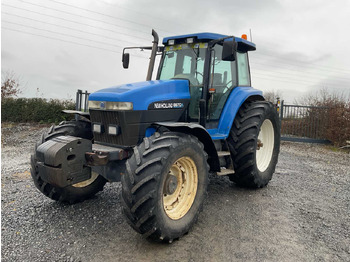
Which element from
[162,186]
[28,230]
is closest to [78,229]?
[28,230]

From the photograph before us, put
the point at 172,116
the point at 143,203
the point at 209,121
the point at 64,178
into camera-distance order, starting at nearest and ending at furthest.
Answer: the point at 143,203 → the point at 64,178 → the point at 172,116 → the point at 209,121

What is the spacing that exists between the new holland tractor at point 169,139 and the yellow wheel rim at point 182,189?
1 centimetres

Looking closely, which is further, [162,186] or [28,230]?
[28,230]

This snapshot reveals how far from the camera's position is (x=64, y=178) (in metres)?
3.03

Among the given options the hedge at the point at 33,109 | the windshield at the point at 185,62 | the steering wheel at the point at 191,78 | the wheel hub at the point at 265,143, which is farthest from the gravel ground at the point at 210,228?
the hedge at the point at 33,109

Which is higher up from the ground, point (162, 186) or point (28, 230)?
point (162, 186)

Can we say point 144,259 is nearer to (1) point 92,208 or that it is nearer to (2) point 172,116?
(1) point 92,208

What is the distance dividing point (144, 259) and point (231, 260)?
35.0 inches

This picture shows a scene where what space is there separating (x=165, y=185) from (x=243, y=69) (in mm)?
3060

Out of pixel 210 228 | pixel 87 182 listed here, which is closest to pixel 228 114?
pixel 210 228

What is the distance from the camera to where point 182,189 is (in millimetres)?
3455

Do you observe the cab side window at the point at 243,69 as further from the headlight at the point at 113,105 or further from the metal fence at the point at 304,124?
the metal fence at the point at 304,124

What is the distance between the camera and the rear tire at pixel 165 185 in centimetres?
278

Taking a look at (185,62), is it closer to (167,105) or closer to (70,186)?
(167,105)
